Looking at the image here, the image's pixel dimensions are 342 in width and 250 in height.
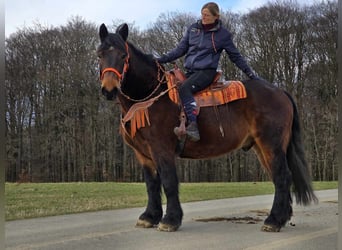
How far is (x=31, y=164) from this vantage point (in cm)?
610

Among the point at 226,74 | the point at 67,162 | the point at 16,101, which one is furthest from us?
the point at 67,162

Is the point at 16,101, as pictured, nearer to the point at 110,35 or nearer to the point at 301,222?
the point at 110,35

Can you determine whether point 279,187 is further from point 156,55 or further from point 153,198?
point 156,55

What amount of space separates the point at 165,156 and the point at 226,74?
6.45 ft

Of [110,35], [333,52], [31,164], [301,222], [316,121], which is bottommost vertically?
[301,222]

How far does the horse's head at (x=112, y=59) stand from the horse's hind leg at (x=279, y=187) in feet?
6.29

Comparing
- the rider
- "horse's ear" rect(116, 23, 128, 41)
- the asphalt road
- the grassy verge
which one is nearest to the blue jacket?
the rider

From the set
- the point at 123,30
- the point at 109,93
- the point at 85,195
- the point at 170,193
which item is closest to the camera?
the point at 109,93

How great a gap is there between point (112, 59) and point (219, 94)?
1302mm

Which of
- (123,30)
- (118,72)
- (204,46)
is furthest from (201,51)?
(118,72)

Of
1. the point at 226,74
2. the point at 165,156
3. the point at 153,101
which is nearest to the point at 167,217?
the point at 165,156

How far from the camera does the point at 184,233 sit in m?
4.59

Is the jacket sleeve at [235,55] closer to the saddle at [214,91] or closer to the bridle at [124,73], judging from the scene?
the saddle at [214,91]

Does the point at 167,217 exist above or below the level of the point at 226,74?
below
